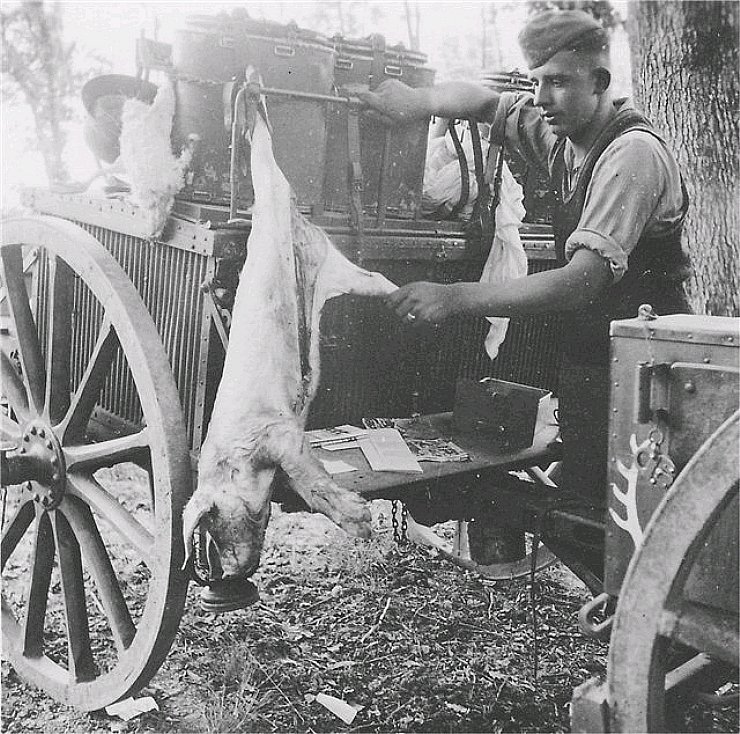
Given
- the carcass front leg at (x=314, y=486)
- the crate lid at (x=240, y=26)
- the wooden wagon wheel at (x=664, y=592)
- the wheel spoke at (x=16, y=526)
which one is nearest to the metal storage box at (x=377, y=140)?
the crate lid at (x=240, y=26)

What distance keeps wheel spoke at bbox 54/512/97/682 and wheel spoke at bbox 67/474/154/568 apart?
214 millimetres

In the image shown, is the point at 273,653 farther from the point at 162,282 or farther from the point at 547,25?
the point at 547,25

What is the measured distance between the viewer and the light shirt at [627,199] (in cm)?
271

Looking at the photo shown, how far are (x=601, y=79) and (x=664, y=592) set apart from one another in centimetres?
186

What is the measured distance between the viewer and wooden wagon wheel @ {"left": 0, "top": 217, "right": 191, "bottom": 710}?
267cm

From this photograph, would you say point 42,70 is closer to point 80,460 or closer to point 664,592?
point 80,460

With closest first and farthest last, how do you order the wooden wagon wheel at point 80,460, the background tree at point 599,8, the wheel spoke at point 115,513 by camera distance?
the wooden wagon wheel at point 80,460, the wheel spoke at point 115,513, the background tree at point 599,8

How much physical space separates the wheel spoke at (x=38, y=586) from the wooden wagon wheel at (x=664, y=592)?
226 centimetres

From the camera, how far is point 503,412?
3227 millimetres

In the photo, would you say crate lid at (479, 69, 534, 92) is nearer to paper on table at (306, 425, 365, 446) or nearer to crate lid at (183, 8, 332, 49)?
crate lid at (183, 8, 332, 49)

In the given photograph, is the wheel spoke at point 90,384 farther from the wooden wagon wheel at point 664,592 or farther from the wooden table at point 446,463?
the wooden wagon wheel at point 664,592

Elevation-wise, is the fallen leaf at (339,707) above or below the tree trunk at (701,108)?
below

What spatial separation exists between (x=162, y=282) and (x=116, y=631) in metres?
1.20

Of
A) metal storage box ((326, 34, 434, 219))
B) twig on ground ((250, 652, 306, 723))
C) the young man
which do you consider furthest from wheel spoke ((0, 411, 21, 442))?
the young man
